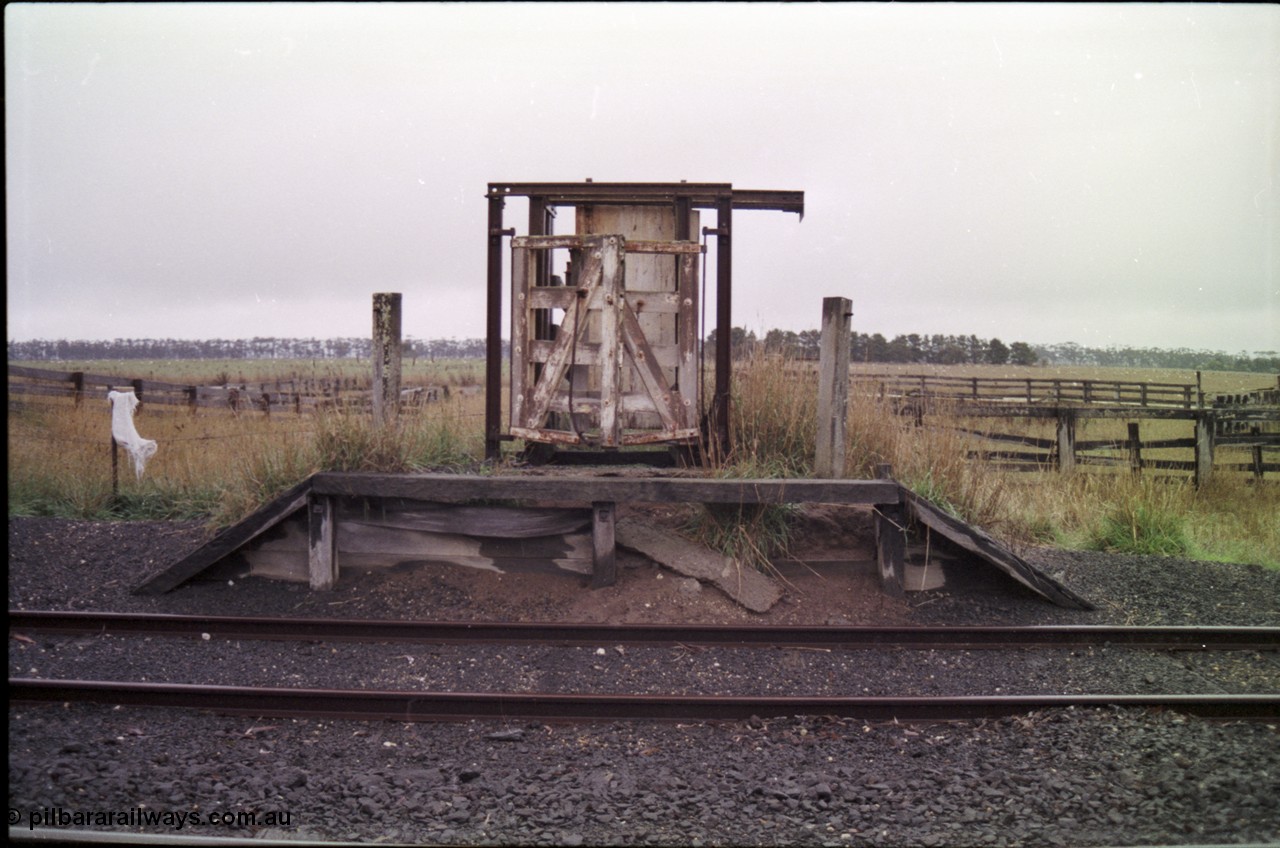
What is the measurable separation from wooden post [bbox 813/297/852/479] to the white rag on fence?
7666mm

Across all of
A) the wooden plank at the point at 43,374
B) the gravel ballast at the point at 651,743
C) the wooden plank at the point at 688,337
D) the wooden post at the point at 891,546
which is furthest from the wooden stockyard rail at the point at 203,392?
the wooden post at the point at 891,546

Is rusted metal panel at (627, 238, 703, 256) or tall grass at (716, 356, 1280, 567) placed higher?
rusted metal panel at (627, 238, 703, 256)

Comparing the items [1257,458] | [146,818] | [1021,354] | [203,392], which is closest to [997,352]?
[1021,354]

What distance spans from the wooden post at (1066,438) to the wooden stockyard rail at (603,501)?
568 centimetres

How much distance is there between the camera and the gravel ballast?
3631mm

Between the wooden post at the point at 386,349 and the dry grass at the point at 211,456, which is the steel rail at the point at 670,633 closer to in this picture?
the dry grass at the point at 211,456

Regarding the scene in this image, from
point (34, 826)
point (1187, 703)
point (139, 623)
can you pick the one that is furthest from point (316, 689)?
point (1187, 703)

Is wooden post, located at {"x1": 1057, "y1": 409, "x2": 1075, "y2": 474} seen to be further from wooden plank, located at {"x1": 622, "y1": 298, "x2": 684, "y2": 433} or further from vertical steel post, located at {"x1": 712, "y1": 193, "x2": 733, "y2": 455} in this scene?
wooden plank, located at {"x1": 622, "y1": 298, "x2": 684, "y2": 433}

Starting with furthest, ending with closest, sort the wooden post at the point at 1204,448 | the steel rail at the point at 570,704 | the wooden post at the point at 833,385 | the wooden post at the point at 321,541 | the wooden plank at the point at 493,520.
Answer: the wooden post at the point at 1204,448 → the wooden post at the point at 833,385 → the wooden plank at the point at 493,520 → the wooden post at the point at 321,541 → the steel rail at the point at 570,704

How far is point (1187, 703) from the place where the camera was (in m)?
4.79

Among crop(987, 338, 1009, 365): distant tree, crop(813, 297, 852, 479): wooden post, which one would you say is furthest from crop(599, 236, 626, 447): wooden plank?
crop(987, 338, 1009, 365): distant tree

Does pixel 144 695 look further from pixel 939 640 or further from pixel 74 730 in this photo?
pixel 939 640

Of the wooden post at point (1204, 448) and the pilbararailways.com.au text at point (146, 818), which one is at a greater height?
the wooden post at point (1204, 448)

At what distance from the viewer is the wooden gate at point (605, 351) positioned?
7.00m
